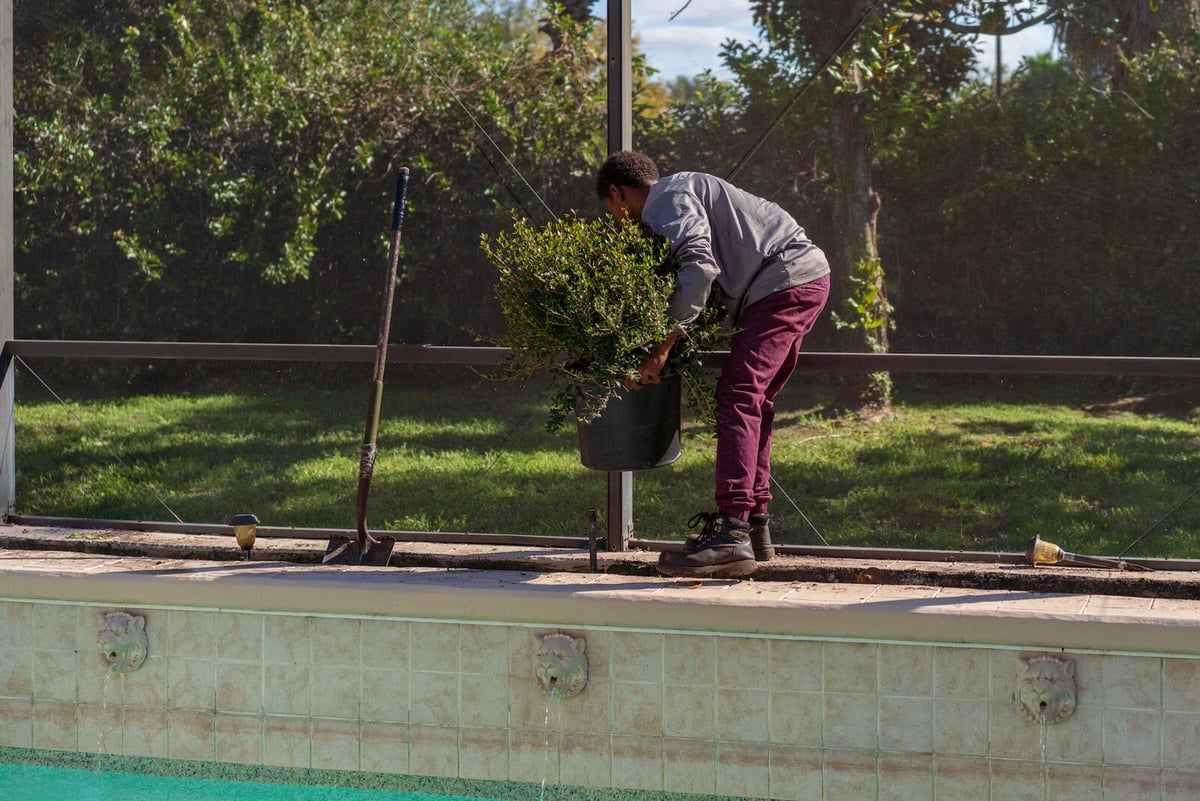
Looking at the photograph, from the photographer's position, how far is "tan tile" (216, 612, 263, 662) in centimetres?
345

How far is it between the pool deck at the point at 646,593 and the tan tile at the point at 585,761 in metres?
0.29

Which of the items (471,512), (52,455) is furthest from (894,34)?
(52,455)

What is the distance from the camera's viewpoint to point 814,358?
410 centimetres

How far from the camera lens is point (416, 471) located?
22.2 ft

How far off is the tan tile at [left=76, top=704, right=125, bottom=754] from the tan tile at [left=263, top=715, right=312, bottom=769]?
43 centimetres

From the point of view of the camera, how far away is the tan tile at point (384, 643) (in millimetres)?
3355

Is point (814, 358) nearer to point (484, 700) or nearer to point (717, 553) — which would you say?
point (717, 553)

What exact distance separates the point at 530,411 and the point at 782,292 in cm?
291

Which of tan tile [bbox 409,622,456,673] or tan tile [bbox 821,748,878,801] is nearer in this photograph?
tan tile [bbox 821,748,878,801]

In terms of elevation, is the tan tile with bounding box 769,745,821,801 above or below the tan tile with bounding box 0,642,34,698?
below

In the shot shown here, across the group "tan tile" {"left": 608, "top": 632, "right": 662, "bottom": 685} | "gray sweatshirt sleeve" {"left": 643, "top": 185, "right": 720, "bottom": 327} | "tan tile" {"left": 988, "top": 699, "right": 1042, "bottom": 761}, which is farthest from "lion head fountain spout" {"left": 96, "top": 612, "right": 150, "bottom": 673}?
"tan tile" {"left": 988, "top": 699, "right": 1042, "bottom": 761}

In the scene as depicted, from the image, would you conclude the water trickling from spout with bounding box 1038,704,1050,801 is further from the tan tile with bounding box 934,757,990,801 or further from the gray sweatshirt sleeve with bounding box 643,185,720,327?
the gray sweatshirt sleeve with bounding box 643,185,720,327

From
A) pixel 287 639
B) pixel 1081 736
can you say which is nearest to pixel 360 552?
pixel 287 639

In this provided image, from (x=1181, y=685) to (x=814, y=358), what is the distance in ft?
5.11
